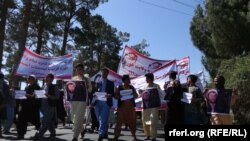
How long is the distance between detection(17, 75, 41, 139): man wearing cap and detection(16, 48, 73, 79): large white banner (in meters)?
3.09

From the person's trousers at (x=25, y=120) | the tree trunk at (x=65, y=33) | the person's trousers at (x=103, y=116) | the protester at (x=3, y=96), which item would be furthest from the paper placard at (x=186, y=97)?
the tree trunk at (x=65, y=33)

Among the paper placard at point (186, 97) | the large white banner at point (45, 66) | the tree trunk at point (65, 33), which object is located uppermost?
the tree trunk at point (65, 33)

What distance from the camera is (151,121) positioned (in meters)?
12.8

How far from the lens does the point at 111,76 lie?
16.5 m

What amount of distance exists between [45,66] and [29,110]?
374cm

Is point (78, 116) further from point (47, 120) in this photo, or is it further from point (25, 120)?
point (25, 120)

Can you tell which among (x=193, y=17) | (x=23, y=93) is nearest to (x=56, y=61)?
(x=23, y=93)

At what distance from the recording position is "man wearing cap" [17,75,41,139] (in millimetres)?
13125

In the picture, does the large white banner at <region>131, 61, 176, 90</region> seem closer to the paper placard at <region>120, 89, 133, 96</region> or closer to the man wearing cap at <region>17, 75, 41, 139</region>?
the paper placard at <region>120, 89, 133, 96</region>

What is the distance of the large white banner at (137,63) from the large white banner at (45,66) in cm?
183

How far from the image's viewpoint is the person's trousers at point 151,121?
1273 centimetres

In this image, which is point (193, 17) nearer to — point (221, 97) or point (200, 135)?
point (221, 97)

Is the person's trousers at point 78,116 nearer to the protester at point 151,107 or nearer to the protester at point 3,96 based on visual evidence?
the protester at point 151,107

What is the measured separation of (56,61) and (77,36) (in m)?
23.1
